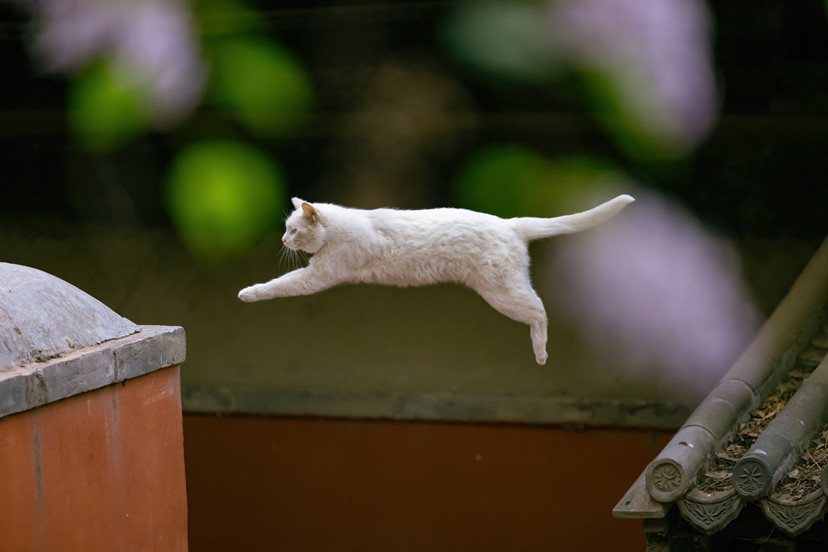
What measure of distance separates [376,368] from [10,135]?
9.67 feet

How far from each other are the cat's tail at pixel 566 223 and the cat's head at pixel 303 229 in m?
0.47

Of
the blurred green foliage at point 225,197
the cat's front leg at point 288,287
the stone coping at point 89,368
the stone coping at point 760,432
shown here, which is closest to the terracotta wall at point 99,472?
the stone coping at point 89,368

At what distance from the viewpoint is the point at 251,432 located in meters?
6.43

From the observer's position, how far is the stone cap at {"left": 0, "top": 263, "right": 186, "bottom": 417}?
290cm

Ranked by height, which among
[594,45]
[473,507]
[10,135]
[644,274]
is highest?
[594,45]

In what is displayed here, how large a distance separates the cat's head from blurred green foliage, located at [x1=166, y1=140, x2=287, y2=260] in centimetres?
392

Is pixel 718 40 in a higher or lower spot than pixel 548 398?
higher

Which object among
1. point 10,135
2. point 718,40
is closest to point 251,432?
point 10,135

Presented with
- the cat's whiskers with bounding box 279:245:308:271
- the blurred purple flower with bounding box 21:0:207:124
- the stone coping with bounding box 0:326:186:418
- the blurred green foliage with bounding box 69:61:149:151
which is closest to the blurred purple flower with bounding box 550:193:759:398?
the cat's whiskers with bounding box 279:245:308:271

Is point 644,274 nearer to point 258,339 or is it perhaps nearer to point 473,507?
point 473,507

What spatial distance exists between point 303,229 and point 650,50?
3656 mm

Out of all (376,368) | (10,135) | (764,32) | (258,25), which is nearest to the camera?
(764,32)

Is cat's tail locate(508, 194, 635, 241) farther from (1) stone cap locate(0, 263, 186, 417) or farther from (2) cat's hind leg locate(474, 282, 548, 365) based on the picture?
(1) stone cap locate(0, 263, 186, 417)

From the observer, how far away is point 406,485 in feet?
20.6
